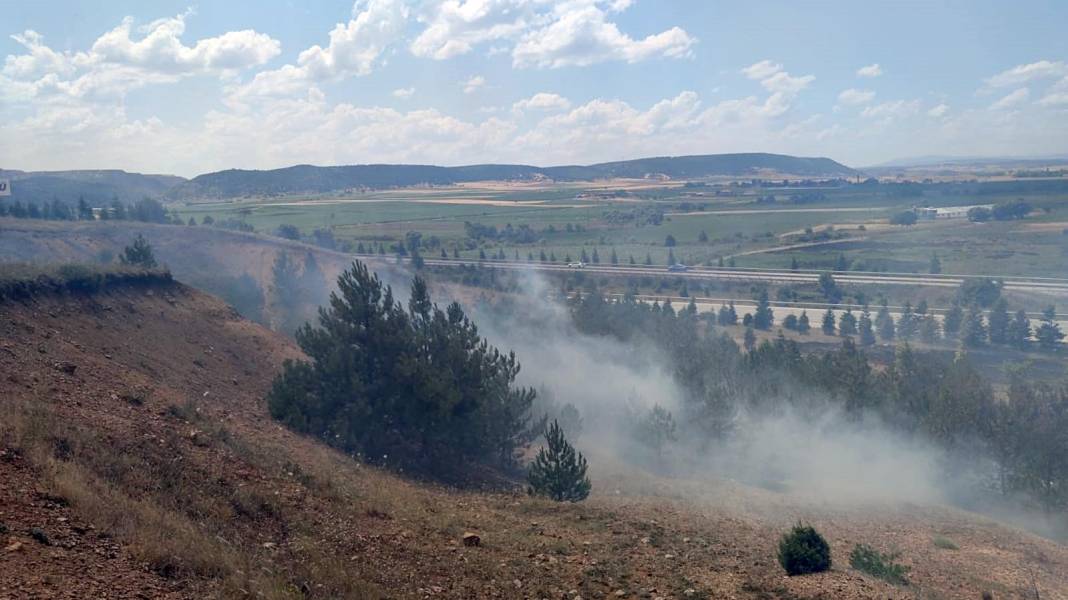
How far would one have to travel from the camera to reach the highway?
3216 inches

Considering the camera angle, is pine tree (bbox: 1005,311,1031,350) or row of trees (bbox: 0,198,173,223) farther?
Answer: row of trees (bbox: 0,198,173,223)

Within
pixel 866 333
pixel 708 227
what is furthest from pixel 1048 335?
pixel 708 227

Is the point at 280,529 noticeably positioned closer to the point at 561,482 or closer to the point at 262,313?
the point at 561,482

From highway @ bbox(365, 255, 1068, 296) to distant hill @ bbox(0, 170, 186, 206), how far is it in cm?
4957

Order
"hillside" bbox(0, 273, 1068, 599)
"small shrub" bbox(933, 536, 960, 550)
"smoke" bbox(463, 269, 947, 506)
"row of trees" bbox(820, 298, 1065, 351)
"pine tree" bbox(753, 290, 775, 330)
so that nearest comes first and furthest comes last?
1. "hillside" bbox(0, 273, 1068, 599)
2. "small shrub" bbox(933, 536, 960, 550)
3. "smoke" bbox(463, 269, 947, 506)
4. "row of trees" bbox(820, 298, 1065, 351)
5. "pine tree" bbox(753, 290, 775, 330)

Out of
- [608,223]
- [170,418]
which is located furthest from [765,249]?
[170,418]

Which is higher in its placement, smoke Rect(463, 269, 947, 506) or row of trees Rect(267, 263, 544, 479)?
row of trees Rect(267, 263, 544, 479)

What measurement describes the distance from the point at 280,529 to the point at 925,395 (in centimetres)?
3712

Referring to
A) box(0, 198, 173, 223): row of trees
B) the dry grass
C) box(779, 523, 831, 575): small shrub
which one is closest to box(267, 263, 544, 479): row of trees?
the dry grass

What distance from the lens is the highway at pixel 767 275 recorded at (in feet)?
268

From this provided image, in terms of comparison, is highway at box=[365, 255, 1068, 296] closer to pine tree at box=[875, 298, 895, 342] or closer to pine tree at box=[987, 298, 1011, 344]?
pine tree at box=[875, 298, 895, 342]

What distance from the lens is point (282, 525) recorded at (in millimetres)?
13898

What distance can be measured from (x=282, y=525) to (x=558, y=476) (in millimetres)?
11675

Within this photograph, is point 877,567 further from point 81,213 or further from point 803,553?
point 81,213
